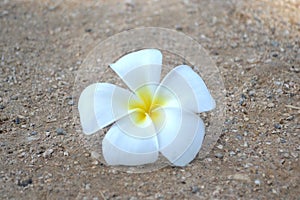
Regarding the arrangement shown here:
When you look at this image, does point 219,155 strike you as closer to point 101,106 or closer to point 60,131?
point 101,106

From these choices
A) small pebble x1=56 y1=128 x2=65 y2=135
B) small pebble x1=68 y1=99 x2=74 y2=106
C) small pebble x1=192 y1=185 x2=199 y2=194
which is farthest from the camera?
small pebble x1=68 y1=99 x2=74 y2=106

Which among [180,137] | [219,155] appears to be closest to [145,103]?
[180,137]

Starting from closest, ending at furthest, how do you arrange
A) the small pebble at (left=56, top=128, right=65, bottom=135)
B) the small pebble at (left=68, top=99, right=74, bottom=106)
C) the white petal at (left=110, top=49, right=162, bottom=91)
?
1. the white petal at (left=110, top=49, right=162, bottom=91)
2. the small pebble at (left=56, top=128, right=65, bottom=135)
3. the small pebble at (left=68, top=99, right=74, bottom=106)

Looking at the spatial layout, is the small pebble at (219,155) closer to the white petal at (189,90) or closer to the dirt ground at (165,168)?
the dirt ground at (165,168)

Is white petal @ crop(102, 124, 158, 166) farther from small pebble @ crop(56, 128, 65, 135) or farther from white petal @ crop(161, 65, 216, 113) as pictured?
small pebble @ crop(56, 128, 65, 135)

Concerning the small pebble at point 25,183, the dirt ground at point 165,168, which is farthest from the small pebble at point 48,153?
the small pebble at point 25,183

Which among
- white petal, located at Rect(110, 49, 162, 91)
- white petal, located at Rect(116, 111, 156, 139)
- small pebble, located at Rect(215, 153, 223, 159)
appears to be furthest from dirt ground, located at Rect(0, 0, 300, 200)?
white petal, located at Rect(110, 49, 162, 91)

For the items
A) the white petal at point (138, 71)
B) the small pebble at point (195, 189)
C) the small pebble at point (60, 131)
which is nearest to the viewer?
the small pebble at point (195, 189)
